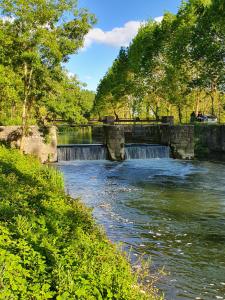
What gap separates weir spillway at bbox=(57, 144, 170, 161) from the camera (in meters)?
39.4

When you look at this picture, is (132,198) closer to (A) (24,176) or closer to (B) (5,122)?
(A) (24,176)

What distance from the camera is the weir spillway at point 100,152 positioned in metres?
39.4

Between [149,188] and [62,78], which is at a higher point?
[62,78]

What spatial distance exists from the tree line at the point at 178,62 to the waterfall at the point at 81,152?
52.6 feet

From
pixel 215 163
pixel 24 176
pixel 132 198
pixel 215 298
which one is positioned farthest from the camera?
pixel 215 163

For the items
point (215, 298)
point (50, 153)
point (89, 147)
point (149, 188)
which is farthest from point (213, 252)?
point (89, 147)

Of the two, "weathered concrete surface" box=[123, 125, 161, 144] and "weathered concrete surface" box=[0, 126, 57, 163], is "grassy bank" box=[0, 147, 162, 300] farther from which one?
"weathered concrete surface" box=[123, 125, 161, 144]

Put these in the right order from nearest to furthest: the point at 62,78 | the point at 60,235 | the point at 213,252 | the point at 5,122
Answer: the point at 60,235 → the point at 213,252 → the point at 62,78 → the point at 5,122

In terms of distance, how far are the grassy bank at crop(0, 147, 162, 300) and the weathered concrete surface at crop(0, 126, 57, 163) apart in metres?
22.4

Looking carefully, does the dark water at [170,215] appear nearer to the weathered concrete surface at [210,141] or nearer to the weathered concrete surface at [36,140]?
the weathered concrete surface at [36,140]

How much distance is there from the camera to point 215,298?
10.0 meters

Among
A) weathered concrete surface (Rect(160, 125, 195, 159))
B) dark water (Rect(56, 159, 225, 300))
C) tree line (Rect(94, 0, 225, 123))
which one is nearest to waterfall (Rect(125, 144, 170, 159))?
weathered concrete surface (Rect(160, 125, 195, 159))

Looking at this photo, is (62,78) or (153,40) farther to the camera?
(153,40)

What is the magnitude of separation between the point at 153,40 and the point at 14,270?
61761 millimetres
